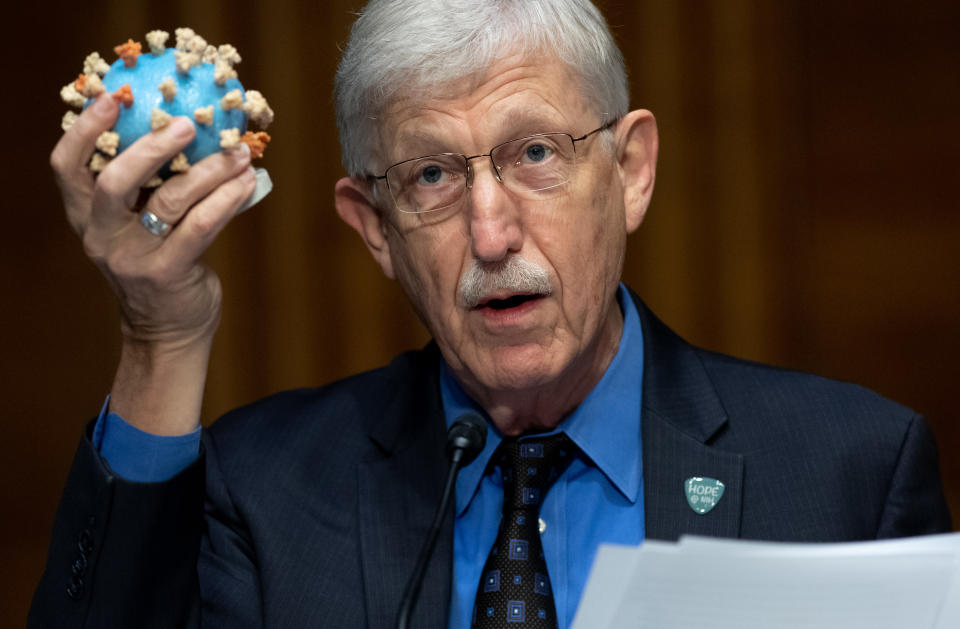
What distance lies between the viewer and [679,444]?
200 centimetres

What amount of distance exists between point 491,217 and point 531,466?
44 centimetres

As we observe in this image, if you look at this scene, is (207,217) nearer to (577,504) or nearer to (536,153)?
(536,153)

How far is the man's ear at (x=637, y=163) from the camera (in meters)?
2.14

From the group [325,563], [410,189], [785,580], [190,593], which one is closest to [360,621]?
[325,563]

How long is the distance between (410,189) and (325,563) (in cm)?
67

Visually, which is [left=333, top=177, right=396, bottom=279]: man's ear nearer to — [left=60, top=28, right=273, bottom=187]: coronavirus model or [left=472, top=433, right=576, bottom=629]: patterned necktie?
[left=472, top=433, right=576, bottom=629]: patterned necktie

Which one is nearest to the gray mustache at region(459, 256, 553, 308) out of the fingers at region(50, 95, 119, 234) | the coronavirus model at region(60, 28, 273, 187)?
the coronavirus model at region(60, 28, 273, 187)

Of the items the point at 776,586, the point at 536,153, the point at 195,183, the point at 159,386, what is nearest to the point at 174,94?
the point at 195,183

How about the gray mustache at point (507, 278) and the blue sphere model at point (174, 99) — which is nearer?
the blue sphere model at point (174, 99)

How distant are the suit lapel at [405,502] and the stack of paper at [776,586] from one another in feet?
2.30

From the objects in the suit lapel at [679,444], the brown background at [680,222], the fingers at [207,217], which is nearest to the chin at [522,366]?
the suit lapel at [679,444]

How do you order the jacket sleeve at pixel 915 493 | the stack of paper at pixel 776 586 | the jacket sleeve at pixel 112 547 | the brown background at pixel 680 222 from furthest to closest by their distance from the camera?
the brown background at pixel 680 222
the jacket sleeve at pixel 915 493
the jacket sleeve at pixel 112 547
the stack of paper at pixel 776 586

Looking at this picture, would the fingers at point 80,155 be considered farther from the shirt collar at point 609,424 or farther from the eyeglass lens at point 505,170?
the shirt collar at point 609,424

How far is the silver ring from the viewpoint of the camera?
1.55m
